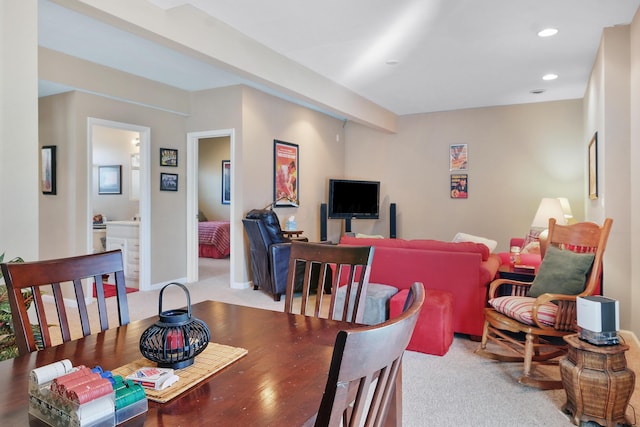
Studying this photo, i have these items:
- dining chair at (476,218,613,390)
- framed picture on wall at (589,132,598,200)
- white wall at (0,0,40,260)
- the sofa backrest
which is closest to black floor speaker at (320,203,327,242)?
the sofa backrest

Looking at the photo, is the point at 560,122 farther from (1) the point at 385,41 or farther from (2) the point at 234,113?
(2) the point at 234,113

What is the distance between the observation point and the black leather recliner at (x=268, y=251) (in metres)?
4.72

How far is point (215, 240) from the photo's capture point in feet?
26.1

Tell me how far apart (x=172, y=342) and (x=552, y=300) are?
2302 millimetres

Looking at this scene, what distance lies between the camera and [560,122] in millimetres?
6133

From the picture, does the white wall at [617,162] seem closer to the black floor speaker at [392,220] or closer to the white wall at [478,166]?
the white wall at [478,166]

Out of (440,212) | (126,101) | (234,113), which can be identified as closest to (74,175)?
(126,101)

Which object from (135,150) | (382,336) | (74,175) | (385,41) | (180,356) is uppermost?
(385,41)

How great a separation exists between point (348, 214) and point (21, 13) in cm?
534

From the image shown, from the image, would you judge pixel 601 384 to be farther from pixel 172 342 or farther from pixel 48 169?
pixel 48 169

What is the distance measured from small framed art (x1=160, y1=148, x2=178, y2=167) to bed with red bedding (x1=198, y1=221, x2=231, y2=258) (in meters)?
2.56

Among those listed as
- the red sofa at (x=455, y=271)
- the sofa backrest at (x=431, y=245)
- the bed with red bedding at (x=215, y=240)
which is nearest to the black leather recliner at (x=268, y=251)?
the sofa backrest at (x=431, y=245)

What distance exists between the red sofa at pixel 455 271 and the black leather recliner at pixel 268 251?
1535mm

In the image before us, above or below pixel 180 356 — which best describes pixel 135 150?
above
